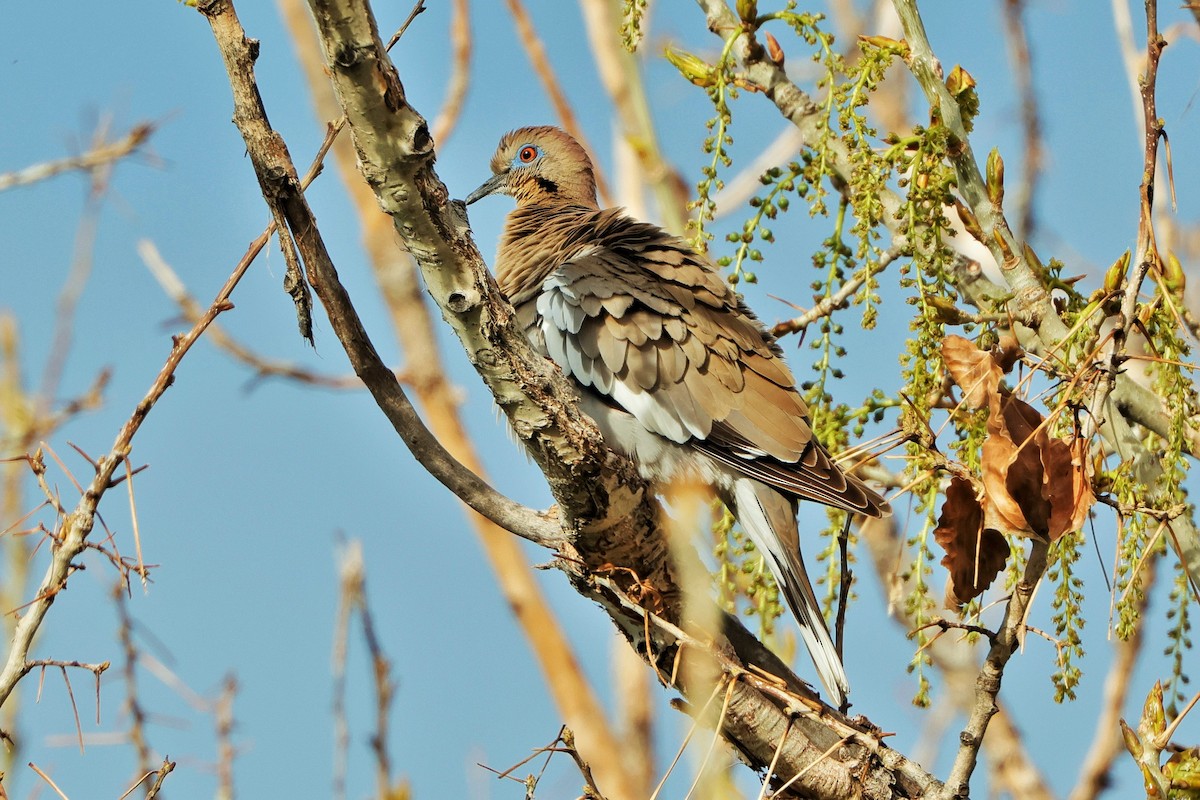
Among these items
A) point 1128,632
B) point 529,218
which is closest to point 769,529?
point 1128,632

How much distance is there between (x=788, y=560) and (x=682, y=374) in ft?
2.34

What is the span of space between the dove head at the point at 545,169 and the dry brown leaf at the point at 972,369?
10.3ft

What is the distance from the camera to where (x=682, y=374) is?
380 centimetres

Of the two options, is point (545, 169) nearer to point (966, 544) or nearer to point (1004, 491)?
point (966, 544)

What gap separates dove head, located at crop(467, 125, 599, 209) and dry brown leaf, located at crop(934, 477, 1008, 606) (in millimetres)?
3304

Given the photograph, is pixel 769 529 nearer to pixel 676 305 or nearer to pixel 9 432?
pixel 676 305

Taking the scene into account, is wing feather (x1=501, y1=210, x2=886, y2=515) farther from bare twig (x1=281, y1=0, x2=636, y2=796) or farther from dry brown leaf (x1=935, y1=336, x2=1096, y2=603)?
bare twig (x1=281, y1=0, x2=636, y2=796)

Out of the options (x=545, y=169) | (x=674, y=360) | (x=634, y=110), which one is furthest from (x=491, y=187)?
(x=634, y=110)

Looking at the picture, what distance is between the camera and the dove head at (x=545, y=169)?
5.25m

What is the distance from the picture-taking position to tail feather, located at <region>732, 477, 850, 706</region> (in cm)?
308

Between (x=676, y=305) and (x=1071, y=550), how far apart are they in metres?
1.70

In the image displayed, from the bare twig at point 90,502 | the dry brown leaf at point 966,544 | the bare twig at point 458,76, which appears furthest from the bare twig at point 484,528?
the dry brown leaf at point 966,544

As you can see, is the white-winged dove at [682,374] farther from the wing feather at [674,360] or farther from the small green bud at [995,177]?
the small green bud at [995,177]

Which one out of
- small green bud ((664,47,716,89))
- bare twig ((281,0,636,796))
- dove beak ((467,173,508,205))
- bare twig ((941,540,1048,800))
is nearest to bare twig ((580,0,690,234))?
small green bud ((664,47,716,89))
